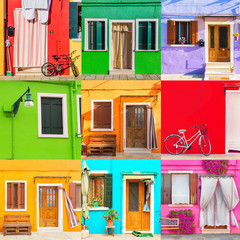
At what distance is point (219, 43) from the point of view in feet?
28.5

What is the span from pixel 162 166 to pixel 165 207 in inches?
24.3

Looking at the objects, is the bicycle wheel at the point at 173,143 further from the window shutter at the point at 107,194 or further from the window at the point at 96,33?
the window at the point at 96,33

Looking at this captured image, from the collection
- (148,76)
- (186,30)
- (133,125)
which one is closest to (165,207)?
(133,125)

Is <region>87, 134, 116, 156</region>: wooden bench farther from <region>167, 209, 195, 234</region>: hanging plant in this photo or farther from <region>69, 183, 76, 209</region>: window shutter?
<region>167, 209, 195, 234</region>: hanging plant

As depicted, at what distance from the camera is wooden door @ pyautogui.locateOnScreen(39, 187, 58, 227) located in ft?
28.7

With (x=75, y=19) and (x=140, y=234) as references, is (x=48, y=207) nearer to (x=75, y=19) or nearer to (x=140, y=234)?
(x=140, y=234)

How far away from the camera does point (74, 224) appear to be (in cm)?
867

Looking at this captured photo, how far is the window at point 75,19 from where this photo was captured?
864 cm

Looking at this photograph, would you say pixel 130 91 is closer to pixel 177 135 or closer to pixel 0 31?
pixel 177 135

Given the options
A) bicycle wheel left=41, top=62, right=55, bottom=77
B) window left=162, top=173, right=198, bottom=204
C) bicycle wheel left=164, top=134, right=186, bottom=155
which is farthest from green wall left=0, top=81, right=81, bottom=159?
window left=162, top=173, right=198, bottom=204

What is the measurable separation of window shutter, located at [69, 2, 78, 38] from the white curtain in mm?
2593

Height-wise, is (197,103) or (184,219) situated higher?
(197,103)

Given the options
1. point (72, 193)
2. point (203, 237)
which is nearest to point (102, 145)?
point (72, 193)

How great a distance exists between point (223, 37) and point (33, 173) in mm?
3433
